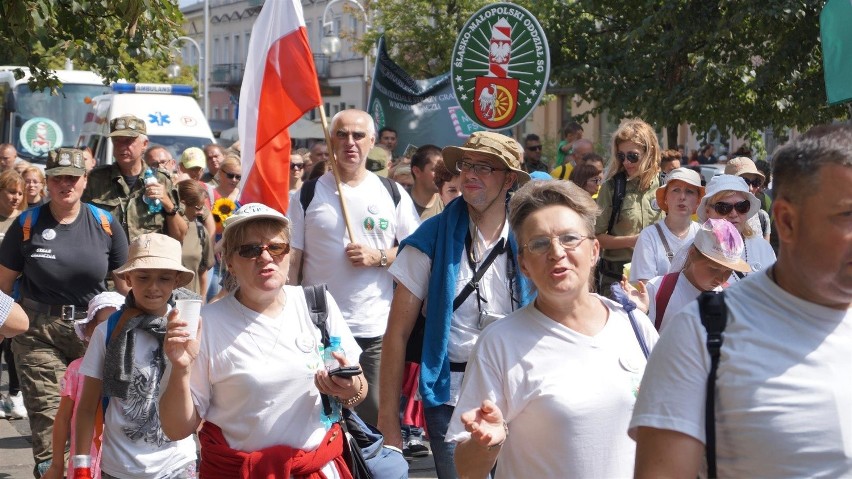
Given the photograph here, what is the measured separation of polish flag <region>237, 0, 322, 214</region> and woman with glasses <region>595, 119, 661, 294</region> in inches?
74.7

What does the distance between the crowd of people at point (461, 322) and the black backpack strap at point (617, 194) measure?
2 centimetres

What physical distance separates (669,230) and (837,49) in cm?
128

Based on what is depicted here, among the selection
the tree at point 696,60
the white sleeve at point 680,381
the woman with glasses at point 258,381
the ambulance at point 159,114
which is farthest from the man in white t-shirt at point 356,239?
the ambulance at point 159,114

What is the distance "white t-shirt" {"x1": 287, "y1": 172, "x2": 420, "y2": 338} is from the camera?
698cm

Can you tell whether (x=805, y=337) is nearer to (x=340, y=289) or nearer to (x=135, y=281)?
(x=135, y=281)

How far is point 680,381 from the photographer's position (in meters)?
2.52

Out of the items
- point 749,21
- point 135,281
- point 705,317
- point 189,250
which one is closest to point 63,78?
point 749,21

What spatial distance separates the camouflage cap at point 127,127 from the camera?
29.1 ft

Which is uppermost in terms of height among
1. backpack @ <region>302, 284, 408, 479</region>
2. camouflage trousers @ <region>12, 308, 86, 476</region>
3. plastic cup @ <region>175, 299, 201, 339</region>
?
plastic cup @ <region>175, 299, 201, 339</region>

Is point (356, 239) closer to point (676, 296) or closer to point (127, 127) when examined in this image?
point (676, 296)

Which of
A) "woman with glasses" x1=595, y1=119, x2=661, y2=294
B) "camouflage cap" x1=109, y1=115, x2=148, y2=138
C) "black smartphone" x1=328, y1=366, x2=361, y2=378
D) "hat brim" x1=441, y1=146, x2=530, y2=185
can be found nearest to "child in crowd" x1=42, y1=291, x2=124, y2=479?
"black smartphone" x1=328, y1=366, x2=361, y2=378

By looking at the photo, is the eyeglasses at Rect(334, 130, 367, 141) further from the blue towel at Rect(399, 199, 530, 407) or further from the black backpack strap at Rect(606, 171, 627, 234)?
the blue towel at Rect(399, 199, 530, 407)

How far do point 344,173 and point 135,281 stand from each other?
2.27m

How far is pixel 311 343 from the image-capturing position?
4.41 metres
